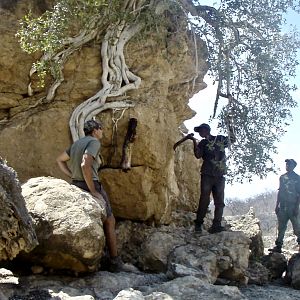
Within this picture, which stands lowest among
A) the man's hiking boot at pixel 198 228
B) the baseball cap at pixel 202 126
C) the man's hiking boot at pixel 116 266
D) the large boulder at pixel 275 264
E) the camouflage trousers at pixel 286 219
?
the large boulder at pixel 275 264

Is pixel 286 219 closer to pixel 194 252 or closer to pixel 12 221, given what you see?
pixel 194 252

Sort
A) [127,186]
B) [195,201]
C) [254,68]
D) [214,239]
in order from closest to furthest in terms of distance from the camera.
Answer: [214,239] → [127,186] → [254,68] → [195,201]

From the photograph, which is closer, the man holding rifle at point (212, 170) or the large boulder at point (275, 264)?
the man holding rifle at point (212, 170)

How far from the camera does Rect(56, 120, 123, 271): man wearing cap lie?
18.5 ft

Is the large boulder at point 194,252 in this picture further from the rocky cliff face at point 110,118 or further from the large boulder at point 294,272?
the large boulder at point 294,272

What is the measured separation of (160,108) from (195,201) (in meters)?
2.80

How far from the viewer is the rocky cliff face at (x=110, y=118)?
7566 millimetres

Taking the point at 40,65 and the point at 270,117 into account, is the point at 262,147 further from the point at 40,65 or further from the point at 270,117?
the point at 40,65

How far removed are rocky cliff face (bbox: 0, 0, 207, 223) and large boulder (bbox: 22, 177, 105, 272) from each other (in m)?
2.22

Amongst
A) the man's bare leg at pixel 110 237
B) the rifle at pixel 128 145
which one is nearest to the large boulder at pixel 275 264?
the rifle at pixel 128 145

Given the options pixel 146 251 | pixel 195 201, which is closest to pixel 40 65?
pixel 146 251

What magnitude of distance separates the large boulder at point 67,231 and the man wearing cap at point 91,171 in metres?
0.40

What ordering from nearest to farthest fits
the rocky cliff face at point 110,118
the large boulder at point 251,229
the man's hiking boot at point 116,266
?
the man's hiking boot at point 116,266 → the rocky cliff face at point 110,118 → the large boulder at point 251,229

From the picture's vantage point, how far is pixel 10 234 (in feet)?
13.7
